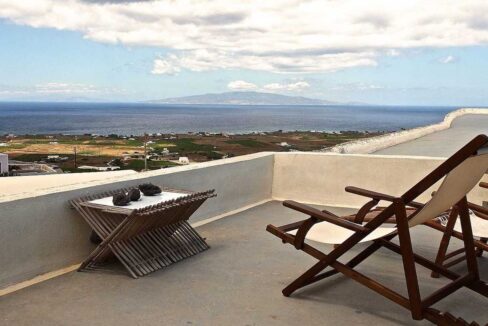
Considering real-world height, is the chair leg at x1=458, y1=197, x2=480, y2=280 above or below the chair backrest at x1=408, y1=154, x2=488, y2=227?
below

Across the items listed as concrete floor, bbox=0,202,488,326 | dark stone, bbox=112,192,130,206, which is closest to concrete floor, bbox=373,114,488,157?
concrete floor, bbox=0,202,488,326

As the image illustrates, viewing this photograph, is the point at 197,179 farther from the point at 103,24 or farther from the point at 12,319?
the point at 103,24

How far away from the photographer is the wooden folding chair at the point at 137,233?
12.3 feet

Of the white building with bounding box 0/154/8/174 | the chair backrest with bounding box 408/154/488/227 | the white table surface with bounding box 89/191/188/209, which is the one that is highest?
the chair backrest with bounding box 408/154/488/227

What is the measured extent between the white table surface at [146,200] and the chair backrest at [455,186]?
1.81m

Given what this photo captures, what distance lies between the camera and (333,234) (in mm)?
3623

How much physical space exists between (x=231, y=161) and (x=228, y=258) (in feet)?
6.01

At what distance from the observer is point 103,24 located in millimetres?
70375

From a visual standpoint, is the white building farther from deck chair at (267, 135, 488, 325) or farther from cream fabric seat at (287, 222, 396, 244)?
deck chair at (267, 135, 488, 325)

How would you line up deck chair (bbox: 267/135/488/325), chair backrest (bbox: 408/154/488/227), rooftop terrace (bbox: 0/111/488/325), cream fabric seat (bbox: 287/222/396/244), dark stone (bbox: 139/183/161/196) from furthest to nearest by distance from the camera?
1. dark stone (bbox: 139/183/161/196)
2. cream fabric seat (bbox: 287/222/396/244)
3. rooftop terrace (bbox: 0/111/488/325)
4. chair backrest (bbox: 408/154/488/227)
5. deck chair (bbox: 267/135/488/325)

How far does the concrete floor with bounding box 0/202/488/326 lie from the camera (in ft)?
10.2

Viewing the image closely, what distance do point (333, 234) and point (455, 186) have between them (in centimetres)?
91

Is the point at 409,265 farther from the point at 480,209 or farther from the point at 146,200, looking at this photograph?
the point at 146,200

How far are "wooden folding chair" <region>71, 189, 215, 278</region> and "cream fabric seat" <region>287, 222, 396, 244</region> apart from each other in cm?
97
